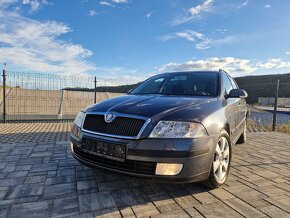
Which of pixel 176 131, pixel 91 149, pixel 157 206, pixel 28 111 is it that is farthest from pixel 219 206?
pixel 28 111

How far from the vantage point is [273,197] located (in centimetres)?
294

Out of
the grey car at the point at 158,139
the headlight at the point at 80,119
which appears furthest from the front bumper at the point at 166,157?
the headlight at the point at 80,119

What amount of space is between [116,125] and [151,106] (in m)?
0.46

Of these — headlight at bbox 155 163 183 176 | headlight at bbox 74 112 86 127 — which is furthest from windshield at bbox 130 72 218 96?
headlight at bbox 155 163 183 176

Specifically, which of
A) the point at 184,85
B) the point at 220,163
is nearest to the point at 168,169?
the point at 220,163

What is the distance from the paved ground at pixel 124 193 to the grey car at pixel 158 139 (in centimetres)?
28

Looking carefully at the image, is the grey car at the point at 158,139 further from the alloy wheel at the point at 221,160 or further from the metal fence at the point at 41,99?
the metal fence at the point at 41,99

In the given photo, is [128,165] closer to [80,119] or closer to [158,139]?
[158,139]

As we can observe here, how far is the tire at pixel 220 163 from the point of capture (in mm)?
2988

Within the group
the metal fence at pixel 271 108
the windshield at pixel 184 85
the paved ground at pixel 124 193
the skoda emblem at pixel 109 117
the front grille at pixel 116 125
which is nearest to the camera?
the paved ground at pixel 124 193

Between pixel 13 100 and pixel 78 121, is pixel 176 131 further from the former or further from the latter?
pixel 13 100

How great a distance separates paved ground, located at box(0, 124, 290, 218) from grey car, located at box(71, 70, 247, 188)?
28 centimetres

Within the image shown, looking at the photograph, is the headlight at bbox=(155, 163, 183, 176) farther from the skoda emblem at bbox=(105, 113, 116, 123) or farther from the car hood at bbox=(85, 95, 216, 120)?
the skoda emblem at bbox=(105, 113, 116, 123)

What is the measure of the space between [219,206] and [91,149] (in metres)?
1.52
